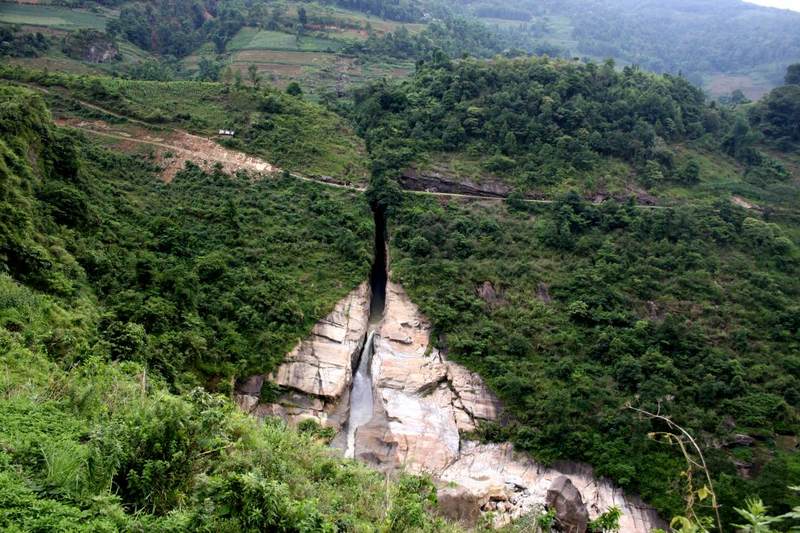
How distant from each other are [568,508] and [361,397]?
1128 centimetres

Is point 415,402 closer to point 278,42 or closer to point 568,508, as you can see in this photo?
point 568,508

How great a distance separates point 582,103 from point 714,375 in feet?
74.5

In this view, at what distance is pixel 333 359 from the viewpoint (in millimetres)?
27469

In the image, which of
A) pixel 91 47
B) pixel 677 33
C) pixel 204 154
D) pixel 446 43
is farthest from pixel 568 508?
pixel 677 33

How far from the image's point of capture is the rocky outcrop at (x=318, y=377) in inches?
979

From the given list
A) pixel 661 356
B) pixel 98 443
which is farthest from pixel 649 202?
pixel 98 443

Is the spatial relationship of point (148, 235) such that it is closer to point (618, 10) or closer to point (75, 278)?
point (75, 278)

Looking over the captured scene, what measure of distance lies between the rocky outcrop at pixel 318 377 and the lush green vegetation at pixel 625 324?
14.4 feet

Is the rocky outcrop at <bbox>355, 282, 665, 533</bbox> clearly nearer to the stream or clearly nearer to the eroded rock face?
the eroded rock face

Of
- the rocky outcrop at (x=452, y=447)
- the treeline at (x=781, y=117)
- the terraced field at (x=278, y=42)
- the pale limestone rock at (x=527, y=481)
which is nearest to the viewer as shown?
the rocky outcrop at (x=452, y=447)

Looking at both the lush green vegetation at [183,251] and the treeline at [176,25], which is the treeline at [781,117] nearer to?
the lush green vegetation at [183,251]

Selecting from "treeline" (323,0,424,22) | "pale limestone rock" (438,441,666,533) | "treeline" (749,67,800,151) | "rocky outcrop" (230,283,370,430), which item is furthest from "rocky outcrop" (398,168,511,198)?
"treeline" (323,0,424,22)

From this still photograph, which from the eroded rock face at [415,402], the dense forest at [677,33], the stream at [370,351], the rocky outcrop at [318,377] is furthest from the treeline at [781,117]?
Result: the dense forest at [677,33]

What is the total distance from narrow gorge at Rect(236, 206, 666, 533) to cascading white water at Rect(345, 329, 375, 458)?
0.05 meters
